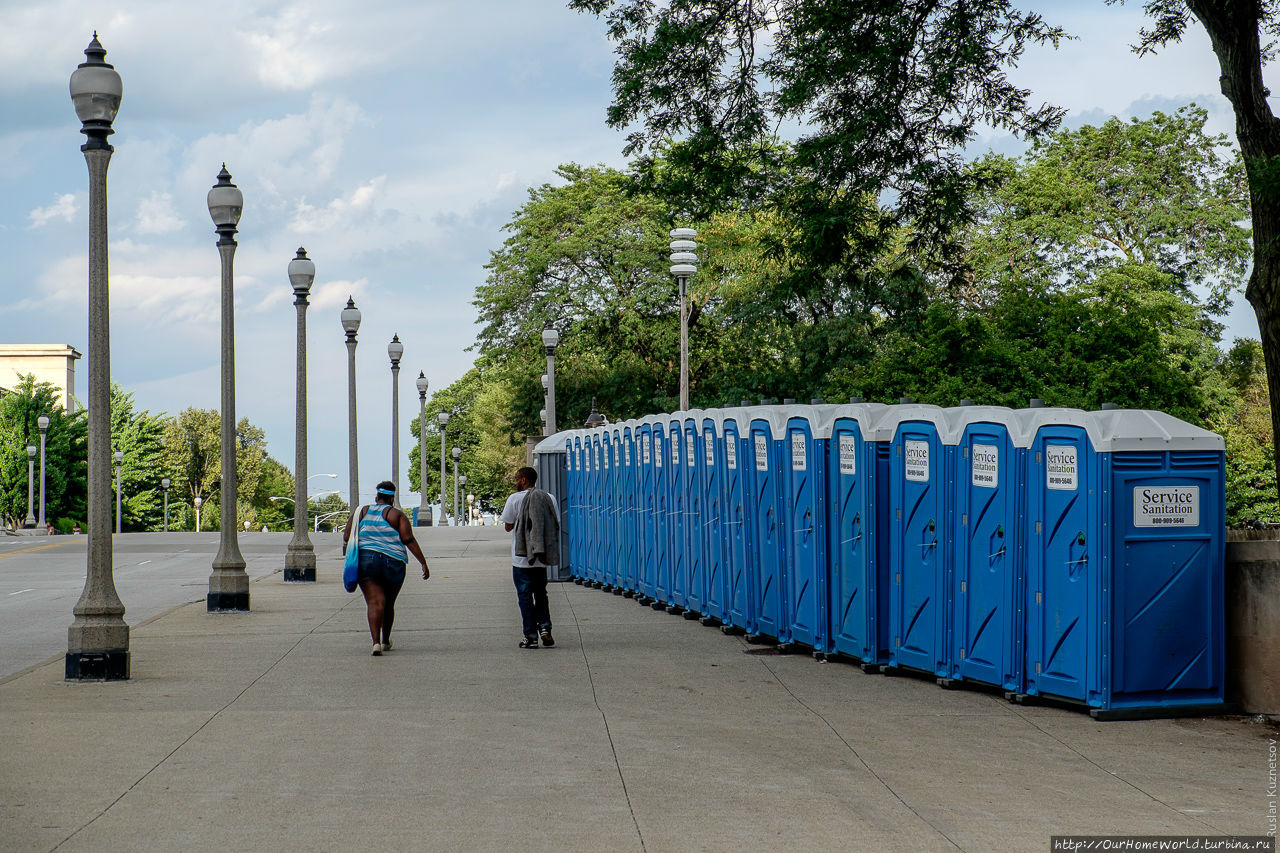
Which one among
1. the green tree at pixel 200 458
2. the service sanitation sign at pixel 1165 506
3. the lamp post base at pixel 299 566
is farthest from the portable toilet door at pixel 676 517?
the green tree at pixel 200 458

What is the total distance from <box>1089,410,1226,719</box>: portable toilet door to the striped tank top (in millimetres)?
6610

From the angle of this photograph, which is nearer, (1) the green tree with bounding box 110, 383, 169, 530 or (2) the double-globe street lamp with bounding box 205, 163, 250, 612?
(2) the double-globe street lamp with bounding box 205, 163, 250, 612

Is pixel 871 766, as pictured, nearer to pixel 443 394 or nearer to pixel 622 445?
pixel 622 445

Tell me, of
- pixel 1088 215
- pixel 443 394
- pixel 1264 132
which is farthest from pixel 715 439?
pixel 443 394

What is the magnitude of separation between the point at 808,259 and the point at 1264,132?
6.26m

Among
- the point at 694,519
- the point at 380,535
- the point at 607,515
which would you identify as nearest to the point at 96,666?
the point at 380,535

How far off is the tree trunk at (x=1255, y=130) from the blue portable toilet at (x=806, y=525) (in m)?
3.53

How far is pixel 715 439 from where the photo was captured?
15.2 meters

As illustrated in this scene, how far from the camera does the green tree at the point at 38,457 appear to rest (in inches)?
3152

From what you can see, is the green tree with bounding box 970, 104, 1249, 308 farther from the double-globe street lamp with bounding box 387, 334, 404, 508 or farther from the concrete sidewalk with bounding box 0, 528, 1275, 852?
the concrete sidewalk with bounding box 0, 528, 1275, 852

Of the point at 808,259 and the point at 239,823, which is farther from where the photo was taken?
the point at 808,259

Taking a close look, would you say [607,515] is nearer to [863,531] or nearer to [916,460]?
[863,531]

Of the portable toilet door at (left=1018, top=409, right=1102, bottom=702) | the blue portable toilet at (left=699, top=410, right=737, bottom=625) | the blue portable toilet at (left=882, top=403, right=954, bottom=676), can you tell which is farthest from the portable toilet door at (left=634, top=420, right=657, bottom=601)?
the portable toilet door at (left=1018, top=409, right=1102, bottom=702)

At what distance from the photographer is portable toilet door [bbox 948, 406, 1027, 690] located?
397 inches
